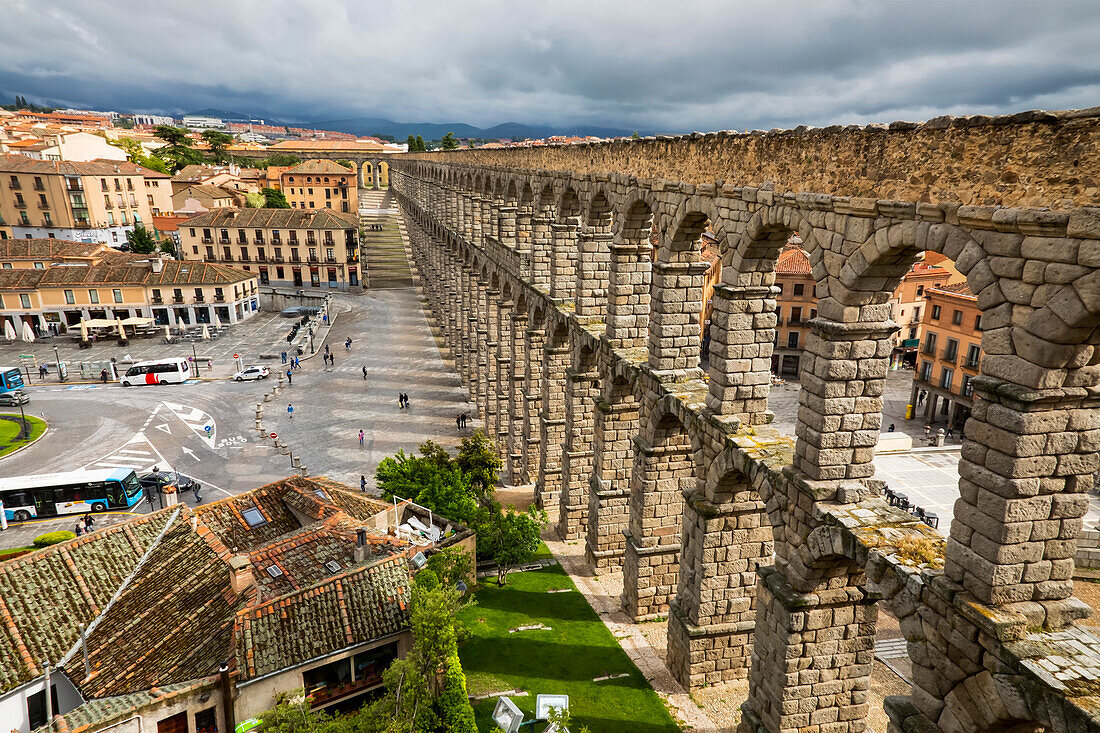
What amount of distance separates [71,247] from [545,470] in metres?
74.2

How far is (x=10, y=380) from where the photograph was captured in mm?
51000

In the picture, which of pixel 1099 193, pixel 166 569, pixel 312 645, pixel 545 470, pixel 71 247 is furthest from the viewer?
pixel 71 247

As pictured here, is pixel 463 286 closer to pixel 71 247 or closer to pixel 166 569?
pixel 166 569

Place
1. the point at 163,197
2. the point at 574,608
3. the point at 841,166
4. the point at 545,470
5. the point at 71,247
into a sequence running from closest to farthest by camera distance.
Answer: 1. the point at 841,166
2. the point at 574,608
3. the point at 545,470
4. the point at 71,247
5. the point at 163,197

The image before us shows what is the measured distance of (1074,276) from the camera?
26.6 ft

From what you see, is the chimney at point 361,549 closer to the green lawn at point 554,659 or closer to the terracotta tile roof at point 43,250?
the green lawn at point 554,659

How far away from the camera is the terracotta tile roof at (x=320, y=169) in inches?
4616

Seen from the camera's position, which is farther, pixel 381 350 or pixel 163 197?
pixel 163 197

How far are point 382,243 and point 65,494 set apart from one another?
313ft

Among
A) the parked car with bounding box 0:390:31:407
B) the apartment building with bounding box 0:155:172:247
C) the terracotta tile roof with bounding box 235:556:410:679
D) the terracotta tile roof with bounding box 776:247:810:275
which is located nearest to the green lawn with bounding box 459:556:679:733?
the terracotta tile roof with bounding box 235:556:410:679

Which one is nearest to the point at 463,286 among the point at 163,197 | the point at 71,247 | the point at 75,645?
the point at 75,645

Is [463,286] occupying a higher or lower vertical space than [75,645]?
higher

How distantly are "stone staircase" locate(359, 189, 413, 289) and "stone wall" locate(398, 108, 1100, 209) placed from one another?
84.3 metres

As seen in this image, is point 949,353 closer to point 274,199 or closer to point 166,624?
point 166,624
